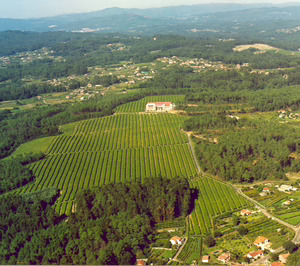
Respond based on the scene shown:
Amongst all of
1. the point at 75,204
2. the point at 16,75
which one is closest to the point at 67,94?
the point at 16,75

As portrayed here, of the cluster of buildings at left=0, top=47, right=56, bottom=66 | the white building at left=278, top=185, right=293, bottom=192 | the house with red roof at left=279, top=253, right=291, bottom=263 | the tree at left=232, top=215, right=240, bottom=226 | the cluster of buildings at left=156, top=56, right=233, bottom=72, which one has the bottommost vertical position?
the white building at left=278, top=185, right=293, bottom=192

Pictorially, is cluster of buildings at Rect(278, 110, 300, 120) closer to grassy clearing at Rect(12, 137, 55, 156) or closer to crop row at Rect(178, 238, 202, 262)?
crop row at Rect(178, 238, 202, 262)

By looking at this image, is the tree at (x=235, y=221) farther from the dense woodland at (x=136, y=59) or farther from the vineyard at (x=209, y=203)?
the dense woodland at (x=136, y=59)

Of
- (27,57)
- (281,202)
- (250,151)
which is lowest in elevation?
(281,202)

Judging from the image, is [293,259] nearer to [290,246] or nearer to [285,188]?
[290,246]

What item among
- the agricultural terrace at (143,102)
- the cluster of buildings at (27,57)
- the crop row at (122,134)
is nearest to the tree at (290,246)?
the crop row at (122,134)

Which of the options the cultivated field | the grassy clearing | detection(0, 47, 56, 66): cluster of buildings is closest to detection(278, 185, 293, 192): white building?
the grassy clearing

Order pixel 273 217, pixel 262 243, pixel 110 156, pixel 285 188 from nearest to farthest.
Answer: pixel 262 243
pixel 273 217
pixel 285 188
pixel 110 156

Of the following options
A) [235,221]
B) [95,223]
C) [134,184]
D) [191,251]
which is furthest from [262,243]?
[95,223]
